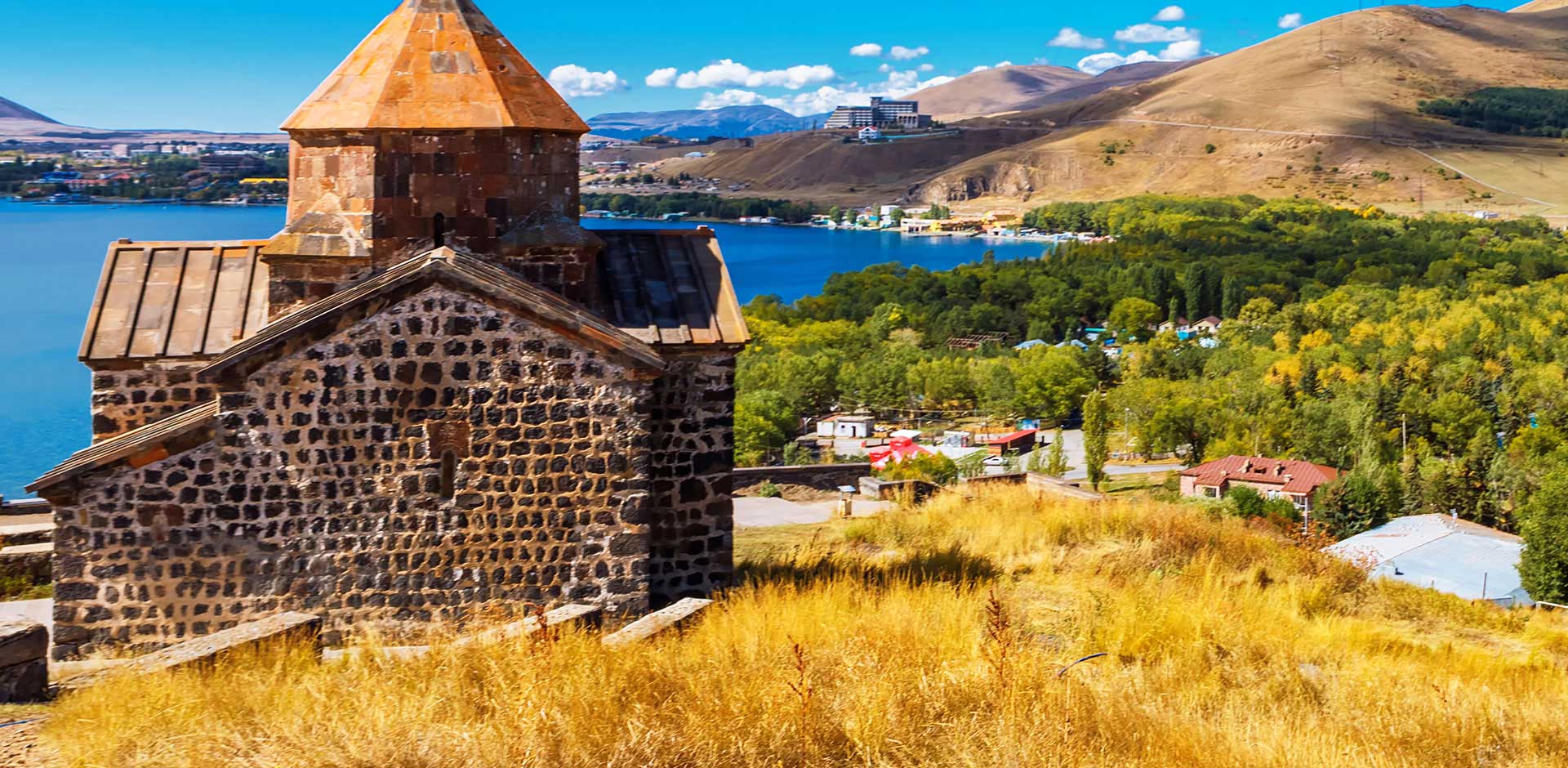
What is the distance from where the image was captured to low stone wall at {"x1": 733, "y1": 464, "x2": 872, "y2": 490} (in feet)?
57.2

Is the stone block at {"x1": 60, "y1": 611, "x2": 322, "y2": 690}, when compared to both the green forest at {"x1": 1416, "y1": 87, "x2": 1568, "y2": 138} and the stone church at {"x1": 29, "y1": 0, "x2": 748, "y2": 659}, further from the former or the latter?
the green forest at {"x1": 1416, "y1": 87, "x2": 1568, "y2": 138}

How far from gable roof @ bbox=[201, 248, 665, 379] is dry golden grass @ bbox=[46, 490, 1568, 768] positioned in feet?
5.76

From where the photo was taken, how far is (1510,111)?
16488cm

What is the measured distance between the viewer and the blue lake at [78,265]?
43281 mm

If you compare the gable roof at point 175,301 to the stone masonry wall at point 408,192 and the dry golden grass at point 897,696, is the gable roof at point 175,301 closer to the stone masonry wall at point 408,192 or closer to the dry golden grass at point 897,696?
the stone masonry wall at point 408,192

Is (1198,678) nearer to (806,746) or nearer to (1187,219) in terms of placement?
(806,746)

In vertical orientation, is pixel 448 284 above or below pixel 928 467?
above

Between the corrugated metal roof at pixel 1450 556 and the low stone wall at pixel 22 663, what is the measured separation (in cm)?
1903

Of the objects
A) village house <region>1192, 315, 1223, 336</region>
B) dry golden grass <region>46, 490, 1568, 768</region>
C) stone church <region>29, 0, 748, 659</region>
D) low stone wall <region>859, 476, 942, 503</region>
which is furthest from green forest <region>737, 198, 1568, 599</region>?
stone church <region>29, 0, 748, 659</region>

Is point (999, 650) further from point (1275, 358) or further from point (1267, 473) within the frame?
point (1275, 358)

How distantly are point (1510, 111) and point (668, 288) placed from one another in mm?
182993

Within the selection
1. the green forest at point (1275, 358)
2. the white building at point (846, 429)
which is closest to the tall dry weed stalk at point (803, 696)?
the green forest at point (1275, 358)

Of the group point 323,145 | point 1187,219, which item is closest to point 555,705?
point 323,145

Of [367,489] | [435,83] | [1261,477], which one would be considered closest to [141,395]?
[367,489]
